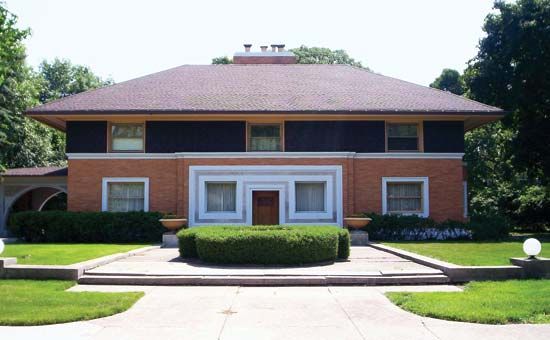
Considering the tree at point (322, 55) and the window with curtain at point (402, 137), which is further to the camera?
the tree at point (322, 55)

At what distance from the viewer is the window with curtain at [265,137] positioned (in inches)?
939

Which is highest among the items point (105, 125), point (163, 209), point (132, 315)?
point (105, 125)

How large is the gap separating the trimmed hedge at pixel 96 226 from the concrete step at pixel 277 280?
9915mm

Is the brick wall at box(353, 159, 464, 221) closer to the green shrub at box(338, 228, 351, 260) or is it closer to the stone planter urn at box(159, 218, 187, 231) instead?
the stone planter urn at box(159, 218, 187, 231)

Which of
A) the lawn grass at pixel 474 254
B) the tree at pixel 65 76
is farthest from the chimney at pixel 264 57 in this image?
the tree at pixel 65 76

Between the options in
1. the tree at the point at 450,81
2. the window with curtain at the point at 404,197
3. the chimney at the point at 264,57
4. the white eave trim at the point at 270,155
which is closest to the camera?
the white eave trim at the point at 270,155

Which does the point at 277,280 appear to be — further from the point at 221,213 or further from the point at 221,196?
the point at 221,196

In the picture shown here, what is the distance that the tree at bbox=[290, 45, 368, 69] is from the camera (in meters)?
57.5

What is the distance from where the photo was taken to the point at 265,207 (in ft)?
77.0

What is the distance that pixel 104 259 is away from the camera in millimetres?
14117

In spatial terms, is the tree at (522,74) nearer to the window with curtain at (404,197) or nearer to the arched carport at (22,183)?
the window with curtain at (404,197)

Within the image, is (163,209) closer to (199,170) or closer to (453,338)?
(199,170)

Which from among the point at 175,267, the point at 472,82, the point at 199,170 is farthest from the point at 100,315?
the point at 472,82

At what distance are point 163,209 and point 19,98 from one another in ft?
57.0
